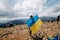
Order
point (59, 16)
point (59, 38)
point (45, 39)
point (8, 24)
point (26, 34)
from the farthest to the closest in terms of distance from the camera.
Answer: point (8, 24) → point (59, 16) → point (26, 34) → point (45, 39) → point (59, 38)

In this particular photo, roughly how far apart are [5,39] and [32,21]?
1086 centimetres

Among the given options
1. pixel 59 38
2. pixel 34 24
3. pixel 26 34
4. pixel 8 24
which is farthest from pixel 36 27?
pixel 8 24

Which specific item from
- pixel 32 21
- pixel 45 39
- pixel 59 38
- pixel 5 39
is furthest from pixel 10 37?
pixel 59 38

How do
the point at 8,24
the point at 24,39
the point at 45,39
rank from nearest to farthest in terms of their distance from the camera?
the point at 45,39
the point at 24,39
the point at 8,24

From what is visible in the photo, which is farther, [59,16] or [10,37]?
[59,16]

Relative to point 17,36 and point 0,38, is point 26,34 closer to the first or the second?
point 17,36

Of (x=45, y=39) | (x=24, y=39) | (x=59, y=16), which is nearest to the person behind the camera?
(x=45, y=39)

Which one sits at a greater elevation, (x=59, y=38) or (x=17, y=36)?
(x=59, y=38)

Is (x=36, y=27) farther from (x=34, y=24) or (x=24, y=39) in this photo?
(x=24, y=39)

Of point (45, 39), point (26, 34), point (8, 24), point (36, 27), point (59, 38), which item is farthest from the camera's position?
point (8, 24)

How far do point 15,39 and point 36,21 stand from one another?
1028 centimetres

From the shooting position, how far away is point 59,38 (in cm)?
1048

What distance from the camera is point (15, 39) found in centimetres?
2348

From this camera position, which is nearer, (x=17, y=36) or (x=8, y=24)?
(x=17, y=36)
